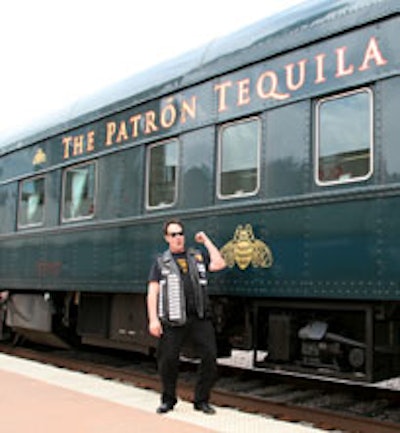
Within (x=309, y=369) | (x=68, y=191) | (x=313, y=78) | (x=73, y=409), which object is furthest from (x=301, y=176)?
(x=68, y=191)

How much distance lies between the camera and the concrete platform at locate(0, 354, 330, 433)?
4.77m

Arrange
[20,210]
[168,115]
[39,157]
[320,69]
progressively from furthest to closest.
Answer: [20,210], [39,157], [168,115], [320,69]

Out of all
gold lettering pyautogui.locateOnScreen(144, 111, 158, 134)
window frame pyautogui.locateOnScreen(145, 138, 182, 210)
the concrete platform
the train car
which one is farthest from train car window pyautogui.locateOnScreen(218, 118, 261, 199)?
the concrete platform

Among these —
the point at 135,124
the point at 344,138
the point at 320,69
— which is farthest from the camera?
the point at 135,124

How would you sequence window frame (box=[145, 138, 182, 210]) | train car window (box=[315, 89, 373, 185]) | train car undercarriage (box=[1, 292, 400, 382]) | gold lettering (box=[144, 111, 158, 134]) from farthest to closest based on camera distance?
gold lettering (box=[144, 111, 158, 134]) < window frame (box=[145, 138, 182, 210]) < train car undercarriage (box=[1, 292, 400, 382]) < train car window (box=[315, 89, 373, 185])

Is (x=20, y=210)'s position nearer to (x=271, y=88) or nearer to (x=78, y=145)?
(x=78, y=145)

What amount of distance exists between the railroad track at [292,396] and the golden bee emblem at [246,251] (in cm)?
134

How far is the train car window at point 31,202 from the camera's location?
31.5 feet

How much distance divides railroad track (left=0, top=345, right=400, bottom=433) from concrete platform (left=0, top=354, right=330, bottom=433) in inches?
30.4

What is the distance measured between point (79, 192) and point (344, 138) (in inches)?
165

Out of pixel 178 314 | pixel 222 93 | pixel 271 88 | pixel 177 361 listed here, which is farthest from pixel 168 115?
pixel 177 361

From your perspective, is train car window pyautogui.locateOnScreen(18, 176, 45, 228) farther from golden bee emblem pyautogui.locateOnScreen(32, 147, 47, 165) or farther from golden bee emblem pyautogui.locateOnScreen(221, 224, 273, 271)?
golden bee emblem pyautogui.locateOnScreen(221, 224, 273, 271)

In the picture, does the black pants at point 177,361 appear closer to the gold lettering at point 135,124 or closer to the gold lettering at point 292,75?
the gold lettering at point 292,75

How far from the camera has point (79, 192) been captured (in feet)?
28.6
